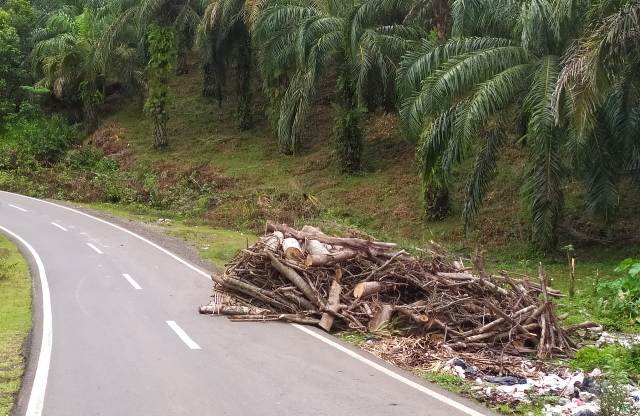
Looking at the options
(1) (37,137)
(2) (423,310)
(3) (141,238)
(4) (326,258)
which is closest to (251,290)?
(4) (326,258)

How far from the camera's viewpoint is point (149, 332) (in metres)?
11.5

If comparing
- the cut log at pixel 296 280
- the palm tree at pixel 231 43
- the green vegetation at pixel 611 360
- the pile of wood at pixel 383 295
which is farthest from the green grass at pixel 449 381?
the palm tree at pixel 231 43

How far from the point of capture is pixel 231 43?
3844 centimetres

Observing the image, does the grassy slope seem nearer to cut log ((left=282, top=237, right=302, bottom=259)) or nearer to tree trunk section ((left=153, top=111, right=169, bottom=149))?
tree trunk section ((left=153, top=111, right=169, bottom=149))

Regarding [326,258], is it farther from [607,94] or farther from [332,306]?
→ [607,94]

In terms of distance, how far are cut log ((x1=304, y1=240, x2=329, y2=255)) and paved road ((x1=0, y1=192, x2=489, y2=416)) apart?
1647mm

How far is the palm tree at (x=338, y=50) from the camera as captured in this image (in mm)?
26062

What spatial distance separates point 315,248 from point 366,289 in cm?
144

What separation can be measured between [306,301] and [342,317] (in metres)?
0.89

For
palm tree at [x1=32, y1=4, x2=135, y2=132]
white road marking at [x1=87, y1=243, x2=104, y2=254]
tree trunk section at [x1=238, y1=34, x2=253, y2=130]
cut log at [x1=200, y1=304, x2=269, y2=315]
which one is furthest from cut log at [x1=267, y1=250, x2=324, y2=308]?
palm tree at [x1=32, y1=4, x2=135, y2=132]

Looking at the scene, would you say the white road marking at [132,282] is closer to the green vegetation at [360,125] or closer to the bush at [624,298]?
the green vegetation at [360,125]

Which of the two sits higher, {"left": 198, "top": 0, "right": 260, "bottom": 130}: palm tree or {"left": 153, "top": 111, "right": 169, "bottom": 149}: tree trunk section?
{"left": 198, "top": 0, "right": 260, "bottom": 130}: palm tree

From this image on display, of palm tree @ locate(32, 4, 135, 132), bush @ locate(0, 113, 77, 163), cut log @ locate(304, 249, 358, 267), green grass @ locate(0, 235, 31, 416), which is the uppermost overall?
palm tree @ locate(32, 4, 135, 132)

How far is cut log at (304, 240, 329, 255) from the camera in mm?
12783
